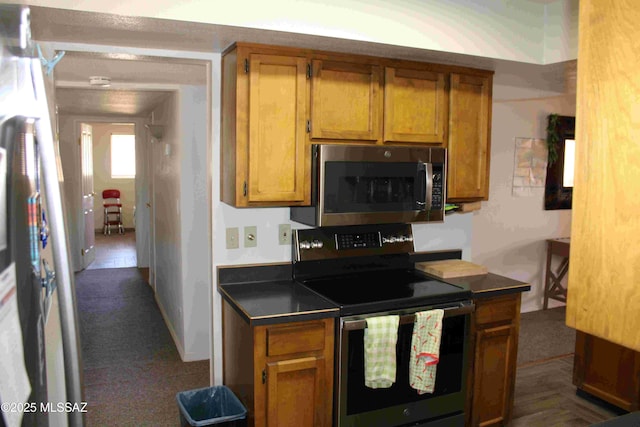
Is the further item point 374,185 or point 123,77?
point 123,77

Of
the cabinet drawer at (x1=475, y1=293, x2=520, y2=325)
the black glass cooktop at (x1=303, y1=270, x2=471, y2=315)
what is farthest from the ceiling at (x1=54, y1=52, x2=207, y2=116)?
the cabinet drawer at (x1=475, y1=293, x2=520, y2=325)

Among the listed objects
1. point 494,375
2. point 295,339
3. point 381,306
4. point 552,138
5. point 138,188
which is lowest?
point 494,375

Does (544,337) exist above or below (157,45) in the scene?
below

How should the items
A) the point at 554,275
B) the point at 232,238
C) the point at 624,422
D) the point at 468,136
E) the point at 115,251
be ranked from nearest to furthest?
the point at 624,422 → the point at 232,238 → the point at 468,136 → the point at 554,275 → the point at 115,251

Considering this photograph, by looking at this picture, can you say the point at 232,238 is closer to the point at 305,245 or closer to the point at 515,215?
the point at 305,245

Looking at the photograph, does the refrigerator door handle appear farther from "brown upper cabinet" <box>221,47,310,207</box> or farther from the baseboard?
the baseboard

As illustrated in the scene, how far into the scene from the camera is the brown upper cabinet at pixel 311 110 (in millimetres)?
2568

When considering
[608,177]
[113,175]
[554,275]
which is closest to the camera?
[608,177]

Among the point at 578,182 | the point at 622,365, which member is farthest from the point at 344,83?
the point at 622,365

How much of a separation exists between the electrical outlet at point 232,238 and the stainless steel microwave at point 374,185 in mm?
329

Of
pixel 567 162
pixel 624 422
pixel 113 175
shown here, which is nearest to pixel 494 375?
pixel 624 422

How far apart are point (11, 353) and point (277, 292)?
82.7 inches

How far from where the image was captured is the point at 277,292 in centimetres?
273

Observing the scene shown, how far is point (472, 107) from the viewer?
3.11 meters
